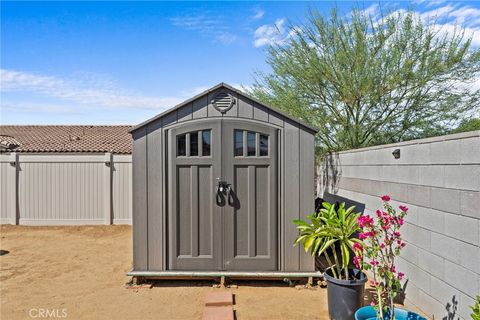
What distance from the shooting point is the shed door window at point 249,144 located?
382 centimetres

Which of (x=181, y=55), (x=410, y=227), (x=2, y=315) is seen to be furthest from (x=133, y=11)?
(x=410, y=227)

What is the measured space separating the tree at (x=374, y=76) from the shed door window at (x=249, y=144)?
140 inches

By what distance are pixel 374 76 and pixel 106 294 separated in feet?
21.2

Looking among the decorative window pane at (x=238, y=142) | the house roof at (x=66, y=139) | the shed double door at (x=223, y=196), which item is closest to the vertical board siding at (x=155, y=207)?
the shed double door at (x=223, y=196)

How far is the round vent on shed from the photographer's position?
3.82m

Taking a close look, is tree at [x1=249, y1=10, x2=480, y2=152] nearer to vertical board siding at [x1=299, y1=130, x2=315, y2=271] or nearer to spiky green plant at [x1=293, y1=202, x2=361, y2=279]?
vertical board siding at [x1=299, y1=130, x2=315, y2=271]

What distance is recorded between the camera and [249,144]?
383 centimetres

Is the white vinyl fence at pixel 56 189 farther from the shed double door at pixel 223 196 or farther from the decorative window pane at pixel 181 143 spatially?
the decorative window pane at pixel 181 143

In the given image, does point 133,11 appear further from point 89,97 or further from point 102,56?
point 89,97

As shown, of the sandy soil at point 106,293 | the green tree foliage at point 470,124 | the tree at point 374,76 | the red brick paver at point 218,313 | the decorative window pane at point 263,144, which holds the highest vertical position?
the tree at point 374,76

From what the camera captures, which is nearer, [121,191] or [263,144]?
Result: [263,144]

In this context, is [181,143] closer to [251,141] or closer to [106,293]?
[251,141]

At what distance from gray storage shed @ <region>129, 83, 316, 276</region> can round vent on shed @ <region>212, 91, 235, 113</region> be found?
0.01 meters

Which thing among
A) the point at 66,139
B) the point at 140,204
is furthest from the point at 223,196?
the point at 66,139
